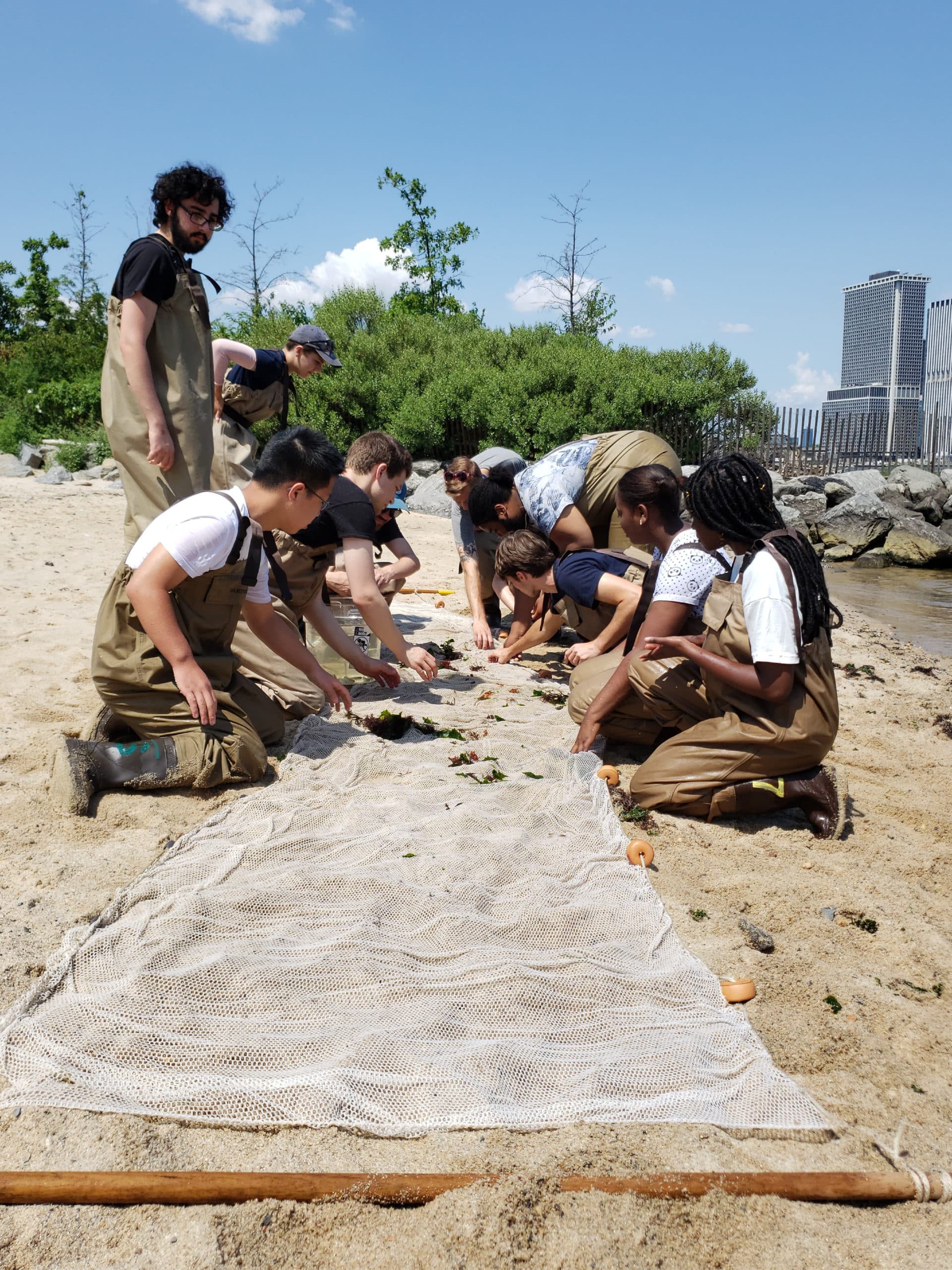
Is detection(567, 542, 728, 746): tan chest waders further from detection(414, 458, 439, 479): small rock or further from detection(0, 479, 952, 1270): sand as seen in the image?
detection(414, 458, 439, 479): small rock

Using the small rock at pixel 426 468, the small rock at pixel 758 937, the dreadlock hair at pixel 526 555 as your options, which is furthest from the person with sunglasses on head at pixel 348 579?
the small rock at pixel 426 468

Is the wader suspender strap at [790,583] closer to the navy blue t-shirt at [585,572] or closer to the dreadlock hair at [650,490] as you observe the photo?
the dreadlock hair at [650,490]

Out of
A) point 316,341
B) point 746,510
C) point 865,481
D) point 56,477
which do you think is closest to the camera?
point 746,510

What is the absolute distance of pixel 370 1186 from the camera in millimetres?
1602

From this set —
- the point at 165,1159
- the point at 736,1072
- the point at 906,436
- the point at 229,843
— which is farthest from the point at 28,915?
the point at 906,436

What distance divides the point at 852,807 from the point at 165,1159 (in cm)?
292

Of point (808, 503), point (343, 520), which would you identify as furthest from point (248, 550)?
point (808, 503)

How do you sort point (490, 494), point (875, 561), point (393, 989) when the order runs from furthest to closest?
point (875, 561), point (490, 494), point (393, 989)

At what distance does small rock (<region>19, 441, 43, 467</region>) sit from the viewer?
15.3 metres

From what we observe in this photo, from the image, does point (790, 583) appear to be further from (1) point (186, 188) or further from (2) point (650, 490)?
(1) point (186, 188)

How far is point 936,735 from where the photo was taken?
187 inches

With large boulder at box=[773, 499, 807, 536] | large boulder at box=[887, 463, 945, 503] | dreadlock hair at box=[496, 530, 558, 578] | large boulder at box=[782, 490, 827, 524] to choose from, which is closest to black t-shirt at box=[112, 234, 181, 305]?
dreadlock hair at box=[496, 530, 558, 578]

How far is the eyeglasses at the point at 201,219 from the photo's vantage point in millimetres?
4012

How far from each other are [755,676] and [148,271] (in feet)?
9.76
